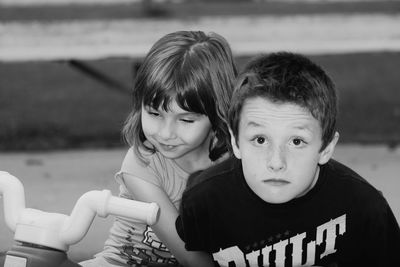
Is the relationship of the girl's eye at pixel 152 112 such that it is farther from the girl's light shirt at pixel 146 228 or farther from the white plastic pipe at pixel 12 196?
the white plastic pipe at pixel 12 196

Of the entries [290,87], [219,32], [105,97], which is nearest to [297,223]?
[290,87]

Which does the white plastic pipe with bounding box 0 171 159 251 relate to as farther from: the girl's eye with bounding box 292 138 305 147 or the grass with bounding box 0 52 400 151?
the grass with bounding box 0 52 400 151

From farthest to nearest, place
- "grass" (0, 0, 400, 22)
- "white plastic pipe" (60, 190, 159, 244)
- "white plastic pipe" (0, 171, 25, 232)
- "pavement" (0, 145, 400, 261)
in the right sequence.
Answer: "grass" (0, 0, 400, 22) < "pavement" (0, 145, 400, 261) < "white plastic pipe" (0, 171, 25, 232) < "white plastic pipe" (60, 190, 159, 244)

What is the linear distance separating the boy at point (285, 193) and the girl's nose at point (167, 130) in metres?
0.15

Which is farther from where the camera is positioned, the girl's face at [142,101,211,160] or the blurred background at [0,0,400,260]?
the blurred background at [0,0,400,260]

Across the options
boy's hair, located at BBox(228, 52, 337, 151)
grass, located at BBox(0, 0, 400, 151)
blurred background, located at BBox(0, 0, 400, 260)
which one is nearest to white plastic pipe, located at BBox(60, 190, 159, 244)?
boy's hair, located at BBox(228, 52, 337, 151)

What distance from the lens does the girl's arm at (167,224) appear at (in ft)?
7.91

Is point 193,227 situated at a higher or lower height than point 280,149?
lower

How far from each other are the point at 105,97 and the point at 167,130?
151 inches

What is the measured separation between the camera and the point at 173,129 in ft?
→ 7.89

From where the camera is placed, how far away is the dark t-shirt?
7.20 ft

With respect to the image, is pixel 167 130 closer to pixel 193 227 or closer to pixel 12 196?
pixel 193 227

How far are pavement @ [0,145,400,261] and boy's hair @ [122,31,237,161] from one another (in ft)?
4.18

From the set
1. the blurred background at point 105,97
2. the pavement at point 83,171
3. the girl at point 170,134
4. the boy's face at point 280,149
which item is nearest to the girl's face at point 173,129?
the girl at point 170,134
